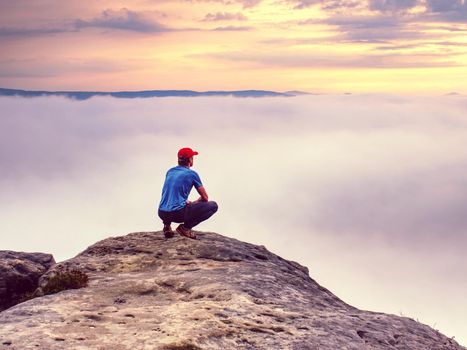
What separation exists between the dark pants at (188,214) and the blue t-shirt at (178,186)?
0.15 m

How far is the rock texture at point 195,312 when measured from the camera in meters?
11.4

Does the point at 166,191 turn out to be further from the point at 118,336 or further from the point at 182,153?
the point at 118,336

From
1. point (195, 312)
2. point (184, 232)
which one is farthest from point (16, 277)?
point (195, 312)

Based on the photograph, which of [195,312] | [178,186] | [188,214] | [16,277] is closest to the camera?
[195,312]

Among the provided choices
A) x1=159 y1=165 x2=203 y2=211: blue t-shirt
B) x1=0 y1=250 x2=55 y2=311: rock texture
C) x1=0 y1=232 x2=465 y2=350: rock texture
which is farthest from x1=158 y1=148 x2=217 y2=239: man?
x1=0 y1=250 x2=55 y2=311: rock texture

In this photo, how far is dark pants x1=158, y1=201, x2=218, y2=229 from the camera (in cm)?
1950

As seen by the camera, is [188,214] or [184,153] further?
[188,214]

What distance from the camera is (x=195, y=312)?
41.1 feet

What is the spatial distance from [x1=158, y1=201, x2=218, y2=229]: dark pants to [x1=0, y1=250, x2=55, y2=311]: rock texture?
3.91 meters

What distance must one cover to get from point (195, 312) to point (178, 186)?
7103 mm

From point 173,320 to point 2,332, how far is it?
309 cm

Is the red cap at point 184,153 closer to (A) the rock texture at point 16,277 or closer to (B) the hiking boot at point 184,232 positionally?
(B) the hiking boot at point 184,232

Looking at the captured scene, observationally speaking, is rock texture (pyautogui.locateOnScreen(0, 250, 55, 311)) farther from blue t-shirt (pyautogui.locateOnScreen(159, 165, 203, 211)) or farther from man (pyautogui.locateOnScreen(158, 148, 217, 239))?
blue t-shirt (pyautogui.locateOnScreen(159, 165, 203, 211))

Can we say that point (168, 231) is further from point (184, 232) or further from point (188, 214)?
point (188, 214)
